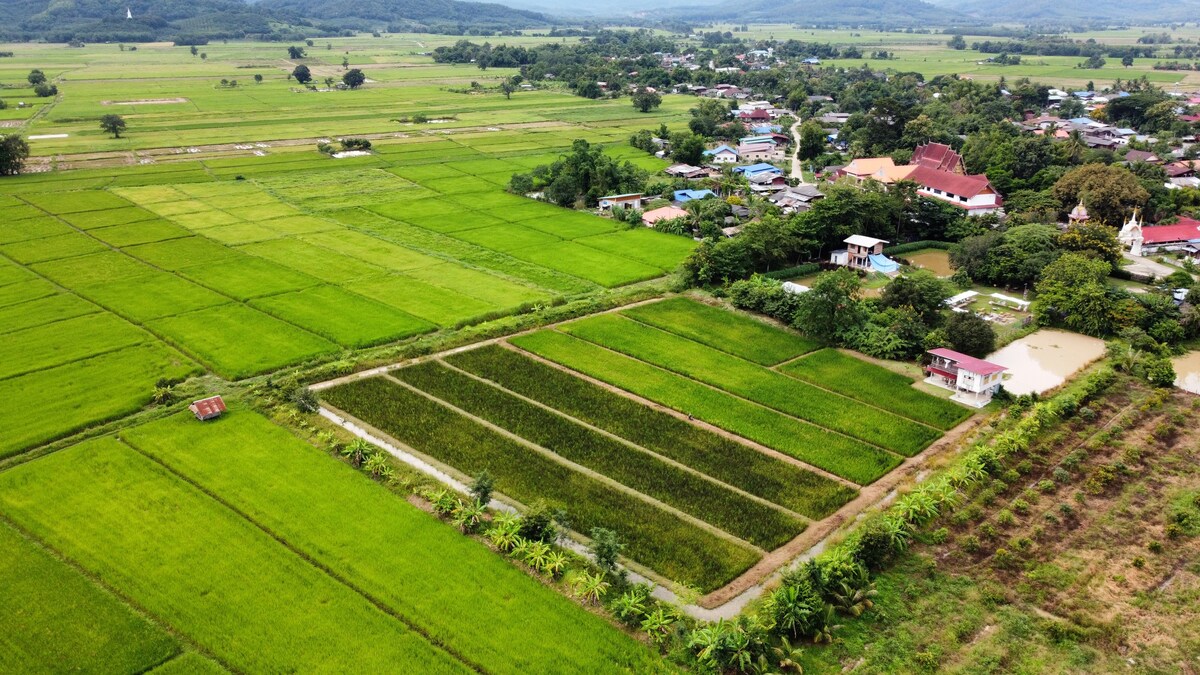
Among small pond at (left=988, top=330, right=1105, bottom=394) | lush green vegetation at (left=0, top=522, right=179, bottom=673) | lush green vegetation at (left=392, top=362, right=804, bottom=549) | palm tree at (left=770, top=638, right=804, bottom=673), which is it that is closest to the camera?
lush green vegetation at (left=0, top=522, right=179, bottom=673)

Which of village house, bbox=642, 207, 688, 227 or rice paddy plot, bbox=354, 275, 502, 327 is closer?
rice paddy plot, bbox=354, 275, 502, 327

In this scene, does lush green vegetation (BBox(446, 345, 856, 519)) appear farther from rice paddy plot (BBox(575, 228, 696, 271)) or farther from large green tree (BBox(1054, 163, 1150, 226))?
large green tree (BBox(1054, 163, 1150, 226))

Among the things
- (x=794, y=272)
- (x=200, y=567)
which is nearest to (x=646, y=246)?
(x=794, y=272)

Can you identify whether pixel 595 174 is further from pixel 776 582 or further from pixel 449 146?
pixel 776 582

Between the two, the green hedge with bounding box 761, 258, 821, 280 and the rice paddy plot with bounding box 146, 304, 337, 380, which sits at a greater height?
the rice paddy plot with bounding box 146, 304, 337, 380

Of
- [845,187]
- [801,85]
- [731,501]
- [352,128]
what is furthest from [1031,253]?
[801,85]

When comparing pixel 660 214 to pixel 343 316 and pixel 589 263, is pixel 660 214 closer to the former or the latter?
pixel 589 263

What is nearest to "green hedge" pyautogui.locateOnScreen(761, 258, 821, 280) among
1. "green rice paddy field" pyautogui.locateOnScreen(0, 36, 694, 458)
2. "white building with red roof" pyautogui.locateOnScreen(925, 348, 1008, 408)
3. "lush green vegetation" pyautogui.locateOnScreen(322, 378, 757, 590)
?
"green rice paddy field" pyautogui.locateOnScreen(0, 36, 694, 458)

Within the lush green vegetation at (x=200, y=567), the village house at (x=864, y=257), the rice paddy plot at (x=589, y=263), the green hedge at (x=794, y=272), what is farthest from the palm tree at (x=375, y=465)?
the village house at (x=864, y=257)
